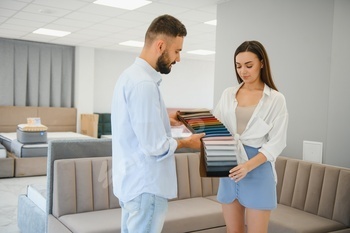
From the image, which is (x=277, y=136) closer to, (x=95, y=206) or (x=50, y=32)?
(x=95, y=206)

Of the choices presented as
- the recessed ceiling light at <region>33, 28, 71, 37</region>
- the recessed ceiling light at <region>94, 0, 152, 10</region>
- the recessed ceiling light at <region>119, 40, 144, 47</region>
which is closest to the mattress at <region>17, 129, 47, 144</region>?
the recessed ceiling light at <region>33, 28, 71, 37</region>

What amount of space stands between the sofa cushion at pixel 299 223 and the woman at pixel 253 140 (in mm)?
1037

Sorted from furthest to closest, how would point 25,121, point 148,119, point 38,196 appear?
point 25,121
point 38,196
point 148,119

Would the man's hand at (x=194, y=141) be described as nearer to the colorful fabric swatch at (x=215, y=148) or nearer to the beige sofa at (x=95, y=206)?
the colorful fabric swatch at (x=215, y=148)

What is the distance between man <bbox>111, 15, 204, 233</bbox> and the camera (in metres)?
1.58

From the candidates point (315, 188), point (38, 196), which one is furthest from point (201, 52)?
point (38, 196)

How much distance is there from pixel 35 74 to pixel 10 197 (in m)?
4.67

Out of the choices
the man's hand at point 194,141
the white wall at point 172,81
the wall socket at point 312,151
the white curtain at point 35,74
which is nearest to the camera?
the man's hand at point 194,141

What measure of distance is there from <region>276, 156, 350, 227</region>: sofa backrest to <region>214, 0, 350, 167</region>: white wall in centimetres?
38

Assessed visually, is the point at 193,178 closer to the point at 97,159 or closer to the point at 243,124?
the point at 97,159

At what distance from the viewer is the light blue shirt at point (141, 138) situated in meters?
1.58

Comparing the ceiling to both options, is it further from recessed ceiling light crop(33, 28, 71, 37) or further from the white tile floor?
the white tile floor

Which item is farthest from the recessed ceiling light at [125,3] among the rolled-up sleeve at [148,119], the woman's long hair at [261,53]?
the rolled-up sleeve at [148,119]

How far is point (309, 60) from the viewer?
12.6 ft
